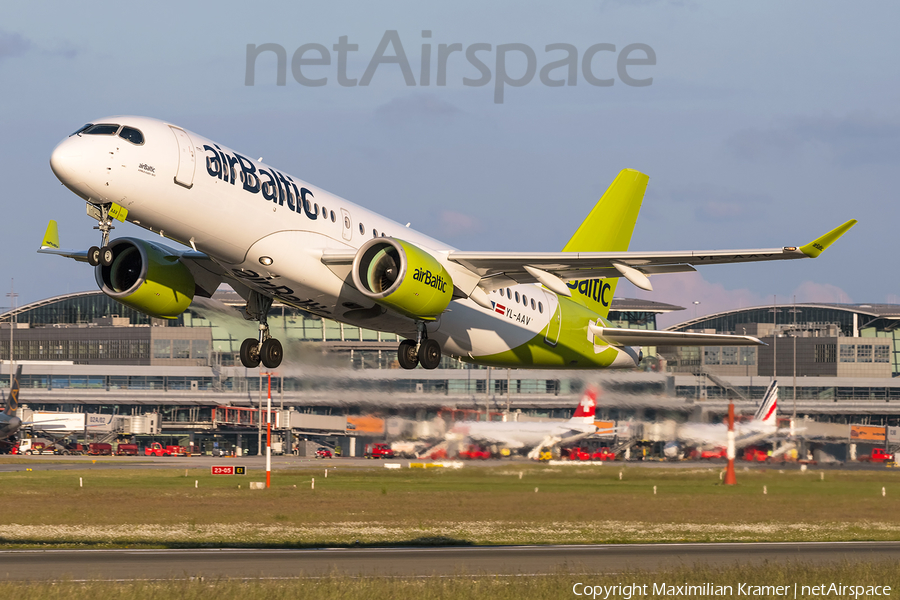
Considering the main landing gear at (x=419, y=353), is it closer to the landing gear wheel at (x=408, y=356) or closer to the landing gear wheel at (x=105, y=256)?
the landing gear wheel at (x=408, y=356)

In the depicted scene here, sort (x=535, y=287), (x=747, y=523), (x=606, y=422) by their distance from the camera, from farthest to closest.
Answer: (x=606, y=422) < (x=747, y=523) < (x=535, y=287)

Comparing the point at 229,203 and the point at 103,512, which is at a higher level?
the point at 229,203

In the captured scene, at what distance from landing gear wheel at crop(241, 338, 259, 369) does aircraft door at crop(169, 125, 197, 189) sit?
26.0 ft

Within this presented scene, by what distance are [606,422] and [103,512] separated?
39729mm

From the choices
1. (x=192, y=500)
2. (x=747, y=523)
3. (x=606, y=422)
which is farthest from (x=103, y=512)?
(x=606, y=422)

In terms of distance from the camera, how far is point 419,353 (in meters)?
32.5

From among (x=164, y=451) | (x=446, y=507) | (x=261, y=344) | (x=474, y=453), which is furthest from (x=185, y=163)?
(x=164, y=451)

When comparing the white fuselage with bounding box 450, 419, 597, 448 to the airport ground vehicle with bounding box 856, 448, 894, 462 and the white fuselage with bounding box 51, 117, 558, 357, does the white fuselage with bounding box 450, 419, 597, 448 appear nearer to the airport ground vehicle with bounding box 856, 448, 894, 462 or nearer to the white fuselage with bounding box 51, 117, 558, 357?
the airport ground vehicle with bounding box 856, 448, 894, 462

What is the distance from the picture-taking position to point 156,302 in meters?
32.3

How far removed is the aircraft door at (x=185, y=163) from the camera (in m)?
27.2

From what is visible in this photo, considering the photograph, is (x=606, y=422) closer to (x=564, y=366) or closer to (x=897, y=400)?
(x=564, y=366)

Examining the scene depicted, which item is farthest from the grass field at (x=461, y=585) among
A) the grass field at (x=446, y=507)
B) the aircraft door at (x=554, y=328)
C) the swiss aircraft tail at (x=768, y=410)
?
the swiss aircraft tail at (x=768, y=410)

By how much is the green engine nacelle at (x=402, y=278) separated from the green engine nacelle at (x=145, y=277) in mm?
6541

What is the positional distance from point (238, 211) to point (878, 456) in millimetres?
94900
